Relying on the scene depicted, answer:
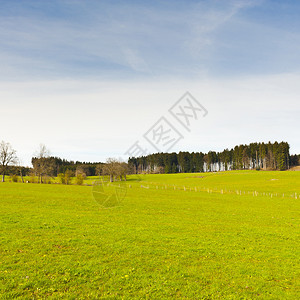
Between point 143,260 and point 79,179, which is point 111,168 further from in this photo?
point 143,260

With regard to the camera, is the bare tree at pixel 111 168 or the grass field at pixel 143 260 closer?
the grass field at pixel 143 260

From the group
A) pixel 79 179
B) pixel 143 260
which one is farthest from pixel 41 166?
pixel 143 260

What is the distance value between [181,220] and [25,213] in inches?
777

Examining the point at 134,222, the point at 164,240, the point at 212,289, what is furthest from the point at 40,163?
the point at 212,289

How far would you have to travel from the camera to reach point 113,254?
55.4 ft

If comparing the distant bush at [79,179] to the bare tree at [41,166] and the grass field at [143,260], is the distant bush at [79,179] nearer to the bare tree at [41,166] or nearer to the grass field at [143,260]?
the bare tree at [41,166]

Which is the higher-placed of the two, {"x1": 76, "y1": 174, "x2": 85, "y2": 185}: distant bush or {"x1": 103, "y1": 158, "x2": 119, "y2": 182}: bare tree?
{"x1": 103, "y1": 158, "x2": 119, "y2": 182}: bare tree

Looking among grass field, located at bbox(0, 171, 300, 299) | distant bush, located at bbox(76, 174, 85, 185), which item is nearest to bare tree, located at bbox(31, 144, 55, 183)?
distant bush, located at bbox(76, 174, 85, 185)

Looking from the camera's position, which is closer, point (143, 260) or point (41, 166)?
point (143, 260)

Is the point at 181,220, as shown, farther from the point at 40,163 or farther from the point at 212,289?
the point at 40,163

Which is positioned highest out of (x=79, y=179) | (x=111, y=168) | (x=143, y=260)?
(x=111, y=168)

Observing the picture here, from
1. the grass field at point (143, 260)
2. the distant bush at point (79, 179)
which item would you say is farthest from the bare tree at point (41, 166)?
the grass field at point (143, 260)

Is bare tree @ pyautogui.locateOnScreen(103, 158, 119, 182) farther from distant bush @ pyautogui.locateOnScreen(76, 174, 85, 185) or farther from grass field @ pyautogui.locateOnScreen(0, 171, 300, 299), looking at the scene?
grass field @ pyautogui.locateOnScreen(0, 171, 300, 299)

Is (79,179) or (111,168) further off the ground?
(111,168)
